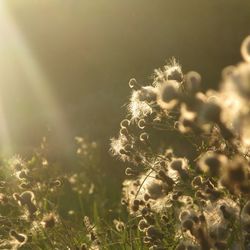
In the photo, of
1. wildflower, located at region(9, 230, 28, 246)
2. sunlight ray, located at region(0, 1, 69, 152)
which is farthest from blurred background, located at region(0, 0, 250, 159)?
wildflower, located at region(9, 230, 28, 246)

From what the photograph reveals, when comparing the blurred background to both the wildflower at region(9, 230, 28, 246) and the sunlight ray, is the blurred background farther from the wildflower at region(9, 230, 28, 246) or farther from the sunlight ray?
the wildflower at region(9, 230, 28, 246)

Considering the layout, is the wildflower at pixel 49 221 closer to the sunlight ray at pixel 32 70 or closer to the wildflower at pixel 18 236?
the wildflower at pixel 18 236

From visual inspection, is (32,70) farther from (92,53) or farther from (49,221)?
(49,221)

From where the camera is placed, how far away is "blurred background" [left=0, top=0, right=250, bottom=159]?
9.55 meters

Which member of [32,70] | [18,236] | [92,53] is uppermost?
[32,70]

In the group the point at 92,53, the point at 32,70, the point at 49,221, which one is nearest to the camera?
the point at 49,221

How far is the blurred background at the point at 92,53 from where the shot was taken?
9555 millimetres

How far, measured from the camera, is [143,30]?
1068 cm

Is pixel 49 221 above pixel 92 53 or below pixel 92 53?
below

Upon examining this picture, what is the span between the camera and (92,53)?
1101cm

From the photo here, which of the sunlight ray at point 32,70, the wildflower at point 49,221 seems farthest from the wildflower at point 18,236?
the sunlight ray at point 32,70

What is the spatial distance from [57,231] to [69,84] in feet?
25.0

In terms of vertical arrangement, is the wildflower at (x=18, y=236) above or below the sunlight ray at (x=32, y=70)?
below

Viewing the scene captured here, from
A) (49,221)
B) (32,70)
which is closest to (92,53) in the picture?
(32,70)
